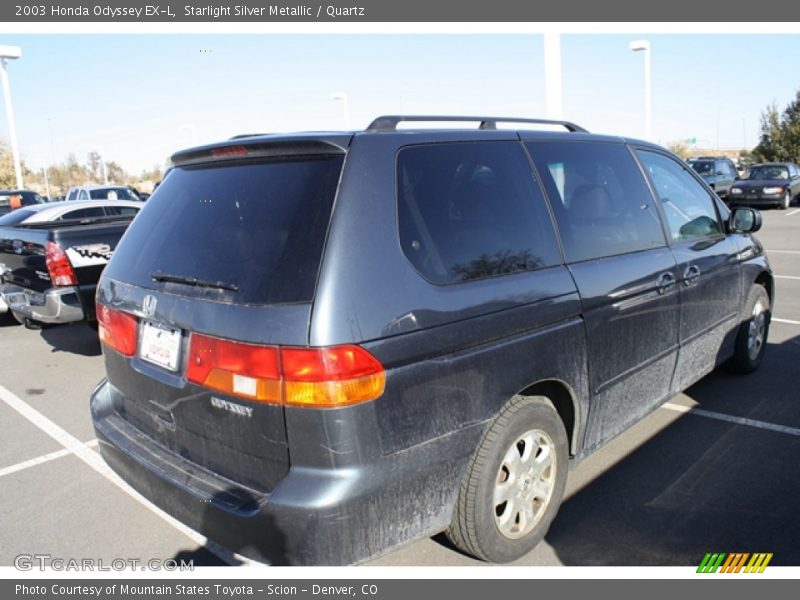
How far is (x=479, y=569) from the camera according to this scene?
2.76 metres

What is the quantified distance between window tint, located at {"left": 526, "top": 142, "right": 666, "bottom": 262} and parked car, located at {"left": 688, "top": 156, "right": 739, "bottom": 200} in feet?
72.6

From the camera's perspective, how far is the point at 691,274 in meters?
3.91

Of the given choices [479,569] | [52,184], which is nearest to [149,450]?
[479,569]

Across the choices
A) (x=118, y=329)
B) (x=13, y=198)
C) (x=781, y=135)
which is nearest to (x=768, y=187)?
(x=781, y=135)

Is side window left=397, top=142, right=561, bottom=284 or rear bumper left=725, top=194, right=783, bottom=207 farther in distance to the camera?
rear bumper left=725, top=194, right=783, bottom=207

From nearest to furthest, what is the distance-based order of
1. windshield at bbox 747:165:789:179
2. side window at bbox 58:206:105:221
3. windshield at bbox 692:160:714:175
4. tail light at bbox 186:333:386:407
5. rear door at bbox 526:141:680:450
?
tail light at bbox 186:333:386:407 < rear door at bbox 526:141:680:450 < side window at bbox 58:206:105:221 < windshield at bbox 747:165:789:179 < windshield at bbox 692:160:714:175

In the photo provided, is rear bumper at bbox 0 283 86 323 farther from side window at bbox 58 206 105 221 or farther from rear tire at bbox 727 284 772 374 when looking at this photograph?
rear tire at bbox 727 284 772 374

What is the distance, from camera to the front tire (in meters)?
2.53

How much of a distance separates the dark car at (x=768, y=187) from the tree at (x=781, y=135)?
14.7 m

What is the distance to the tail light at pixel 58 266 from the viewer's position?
19.3ft

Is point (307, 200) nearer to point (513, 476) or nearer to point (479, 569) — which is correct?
point (513, 476)

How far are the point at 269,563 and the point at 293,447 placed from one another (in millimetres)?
428

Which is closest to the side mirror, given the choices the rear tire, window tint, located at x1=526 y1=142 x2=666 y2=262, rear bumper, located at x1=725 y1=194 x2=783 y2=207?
the rear tire

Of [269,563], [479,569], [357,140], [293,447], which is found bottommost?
[479,569]
